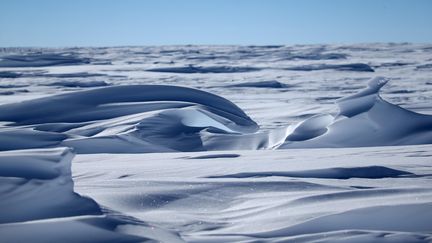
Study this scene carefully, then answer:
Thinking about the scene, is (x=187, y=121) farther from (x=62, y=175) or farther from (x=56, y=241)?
(x=56, y=241)

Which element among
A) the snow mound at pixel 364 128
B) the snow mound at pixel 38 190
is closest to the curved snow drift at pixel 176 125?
the snow mound at pixel 364 128

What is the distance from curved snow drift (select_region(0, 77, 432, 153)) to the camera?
4719mm

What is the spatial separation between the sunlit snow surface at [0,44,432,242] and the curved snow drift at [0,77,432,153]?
2 cm

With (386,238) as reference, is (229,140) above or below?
above

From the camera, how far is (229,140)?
5031 millimetres

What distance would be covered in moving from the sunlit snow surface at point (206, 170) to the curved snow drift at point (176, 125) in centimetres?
2

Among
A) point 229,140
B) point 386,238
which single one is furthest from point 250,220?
point 229,140

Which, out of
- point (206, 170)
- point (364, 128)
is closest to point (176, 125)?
point (364, 128)

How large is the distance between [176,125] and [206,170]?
2085mm

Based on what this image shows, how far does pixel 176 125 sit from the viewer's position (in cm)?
547

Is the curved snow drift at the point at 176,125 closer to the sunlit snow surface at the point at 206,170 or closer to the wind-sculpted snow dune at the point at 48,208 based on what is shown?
the sunlit snow surface at the point at 206,170

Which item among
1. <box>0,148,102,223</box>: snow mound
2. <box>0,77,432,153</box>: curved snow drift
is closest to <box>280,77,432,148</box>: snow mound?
<box>0,77,432,153</box>: curved snow drift

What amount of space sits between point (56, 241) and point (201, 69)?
16.1 m

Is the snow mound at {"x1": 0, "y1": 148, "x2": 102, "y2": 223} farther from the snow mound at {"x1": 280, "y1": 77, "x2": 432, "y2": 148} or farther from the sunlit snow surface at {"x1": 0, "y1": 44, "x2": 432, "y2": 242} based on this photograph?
the snow mound at {"x1": 280, "y1": 77, "x2": 432, "y2": 148}
